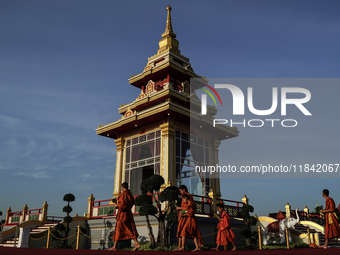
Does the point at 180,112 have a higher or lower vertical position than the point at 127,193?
higher

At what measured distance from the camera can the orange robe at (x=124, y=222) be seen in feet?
31.2

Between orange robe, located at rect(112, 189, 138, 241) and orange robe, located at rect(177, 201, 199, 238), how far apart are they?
1473 millimetres

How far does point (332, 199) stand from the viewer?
402 inches

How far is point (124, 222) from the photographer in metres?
9.64

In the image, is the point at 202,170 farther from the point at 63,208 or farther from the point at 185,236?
the point at 185,236

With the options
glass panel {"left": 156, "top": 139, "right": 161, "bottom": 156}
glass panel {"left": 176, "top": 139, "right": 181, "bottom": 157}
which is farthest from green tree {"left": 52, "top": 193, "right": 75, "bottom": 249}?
glass panel {"left": 176, "top": 139, "right": 181, "bottom": 157}

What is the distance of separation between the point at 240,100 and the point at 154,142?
18.4 feet

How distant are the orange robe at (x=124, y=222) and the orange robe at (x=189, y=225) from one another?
1.47 meters

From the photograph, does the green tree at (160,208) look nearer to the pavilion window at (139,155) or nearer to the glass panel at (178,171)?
the glass panel at (178,171)

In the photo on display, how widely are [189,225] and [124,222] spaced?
6.56ft

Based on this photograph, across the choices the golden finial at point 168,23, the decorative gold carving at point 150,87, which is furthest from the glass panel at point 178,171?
the golden finial at point 168,23

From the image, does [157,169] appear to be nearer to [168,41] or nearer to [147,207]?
[147,207]

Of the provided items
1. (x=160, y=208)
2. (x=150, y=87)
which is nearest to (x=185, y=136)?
(x=150, y=87)

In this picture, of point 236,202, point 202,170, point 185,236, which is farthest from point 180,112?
point 185,236
